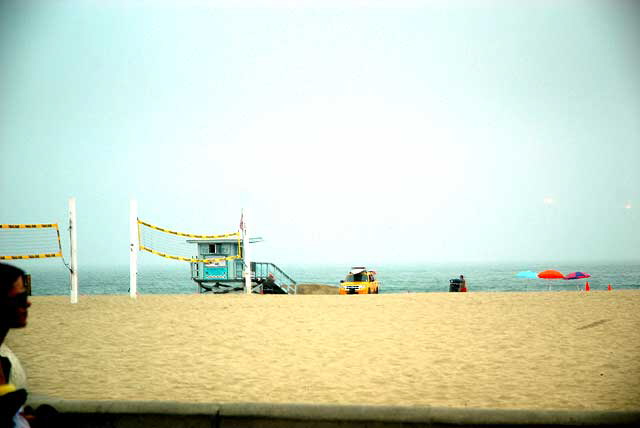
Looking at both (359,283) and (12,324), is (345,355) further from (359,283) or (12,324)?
(359,283)

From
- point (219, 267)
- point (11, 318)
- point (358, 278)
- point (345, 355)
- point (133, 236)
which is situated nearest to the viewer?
point (11, 318)

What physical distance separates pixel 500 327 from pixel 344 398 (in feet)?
17.4

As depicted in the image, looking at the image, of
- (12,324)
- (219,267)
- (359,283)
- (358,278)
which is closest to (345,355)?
(12,324)

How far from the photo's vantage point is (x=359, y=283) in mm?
29703

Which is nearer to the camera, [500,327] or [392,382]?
[392,382]

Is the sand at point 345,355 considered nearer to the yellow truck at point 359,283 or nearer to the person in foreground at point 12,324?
the person in foreground at point 12,324

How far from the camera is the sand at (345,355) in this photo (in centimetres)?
473

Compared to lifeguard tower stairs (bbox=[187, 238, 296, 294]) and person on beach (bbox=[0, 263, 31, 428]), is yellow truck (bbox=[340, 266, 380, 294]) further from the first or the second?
person on beach (bbox=[0, 263, 31, 428])

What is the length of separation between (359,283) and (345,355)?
2326 centimetres

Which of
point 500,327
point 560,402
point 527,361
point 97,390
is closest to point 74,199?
point 97,390

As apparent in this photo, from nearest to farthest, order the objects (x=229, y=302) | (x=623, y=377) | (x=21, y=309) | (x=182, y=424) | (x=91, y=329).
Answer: (x=21, y=309)
(x=182, y=424)
(x=623, y=377)
(x=91, y=329)
(x=229, y=302)

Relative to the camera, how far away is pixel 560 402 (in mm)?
4367

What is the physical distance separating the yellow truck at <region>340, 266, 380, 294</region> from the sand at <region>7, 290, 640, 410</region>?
17434mm

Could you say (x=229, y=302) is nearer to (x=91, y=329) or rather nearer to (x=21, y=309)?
(x=91, y=329)
